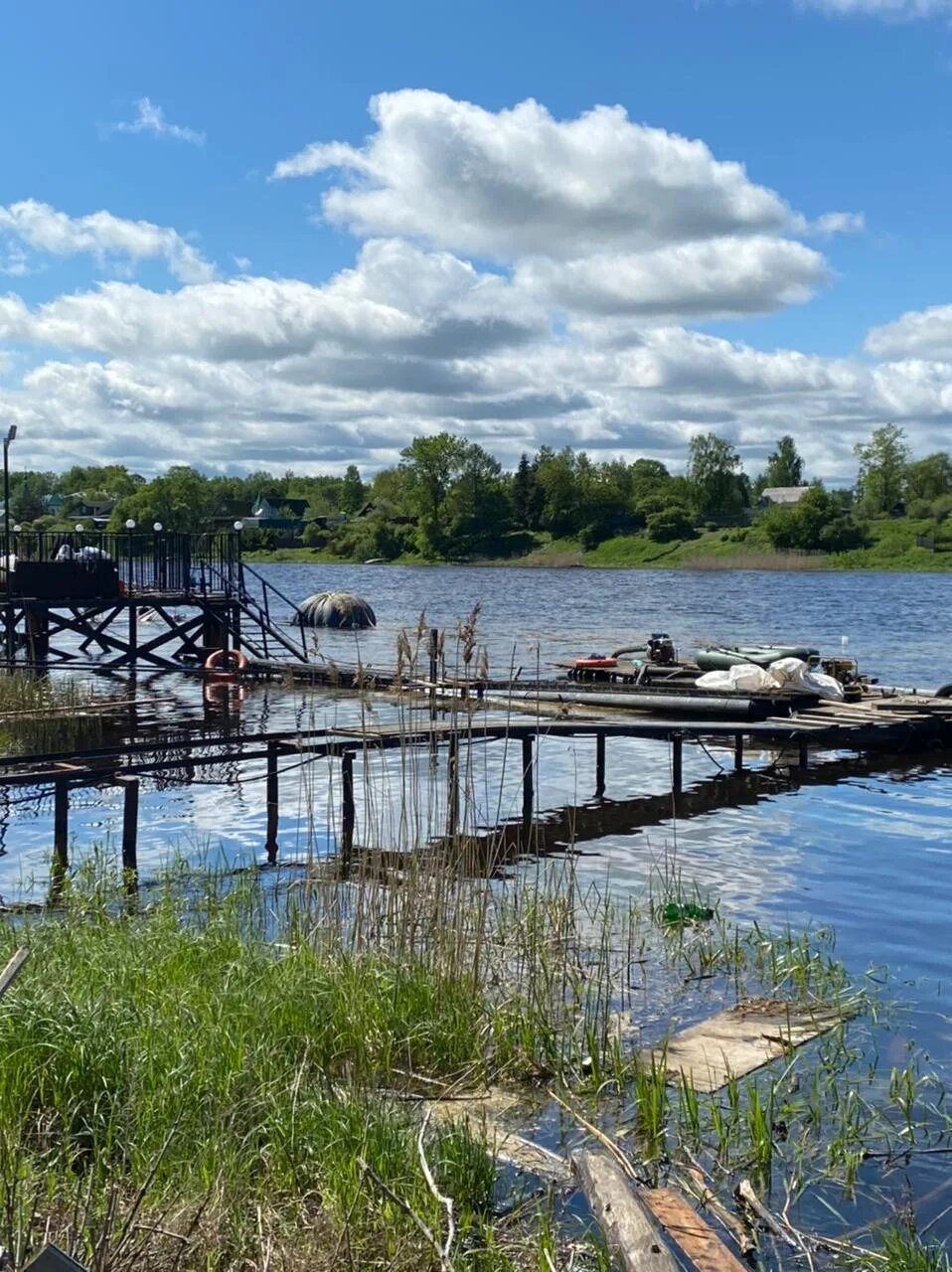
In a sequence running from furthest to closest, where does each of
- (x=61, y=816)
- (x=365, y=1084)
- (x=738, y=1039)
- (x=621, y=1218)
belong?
1. (x=61, y=816)
2. (x=738, y=1039)
3. (x=365, y=1084)
4. (x=621, y=1218)

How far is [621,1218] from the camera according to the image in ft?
18.2

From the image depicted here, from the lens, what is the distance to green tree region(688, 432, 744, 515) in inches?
6088

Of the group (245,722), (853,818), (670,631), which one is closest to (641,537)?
(670,631)

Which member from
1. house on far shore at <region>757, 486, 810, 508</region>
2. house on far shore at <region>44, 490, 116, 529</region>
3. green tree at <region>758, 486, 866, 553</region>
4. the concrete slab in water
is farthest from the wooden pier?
house on far shore at <region>44, 490, 116, 529</region>

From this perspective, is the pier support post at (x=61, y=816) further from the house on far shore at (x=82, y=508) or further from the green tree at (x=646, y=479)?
the house on far shore at (x=82, y=508)

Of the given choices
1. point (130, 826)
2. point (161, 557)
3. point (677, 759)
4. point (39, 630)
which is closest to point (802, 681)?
point (677, 759)

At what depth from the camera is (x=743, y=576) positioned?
109 m

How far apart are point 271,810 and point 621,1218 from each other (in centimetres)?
1107

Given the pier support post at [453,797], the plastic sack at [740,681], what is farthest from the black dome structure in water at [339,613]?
the pier support post at [453,797]

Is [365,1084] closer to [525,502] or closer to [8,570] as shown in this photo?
[8,570]

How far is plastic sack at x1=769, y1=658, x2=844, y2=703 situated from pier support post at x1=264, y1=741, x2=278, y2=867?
42.7ft

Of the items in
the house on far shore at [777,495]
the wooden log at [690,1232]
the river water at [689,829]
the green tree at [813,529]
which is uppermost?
the house on far shore at [777,495]

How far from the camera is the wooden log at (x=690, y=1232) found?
230 inches

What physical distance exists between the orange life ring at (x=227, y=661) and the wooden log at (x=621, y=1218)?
29.1 metres
